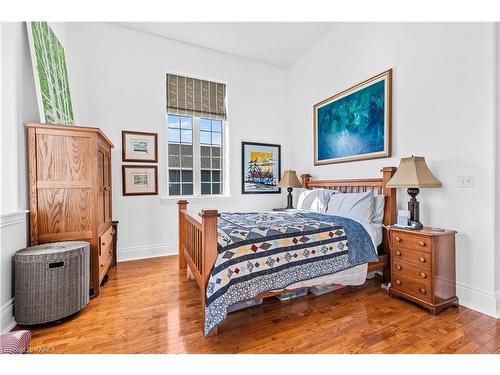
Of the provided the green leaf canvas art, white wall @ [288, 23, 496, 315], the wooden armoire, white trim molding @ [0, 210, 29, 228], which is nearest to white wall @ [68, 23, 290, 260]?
the green leaf canvas art

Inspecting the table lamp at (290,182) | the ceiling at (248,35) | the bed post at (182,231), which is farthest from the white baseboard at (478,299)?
the ceiling at (248,35)

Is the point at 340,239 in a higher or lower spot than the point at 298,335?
higher

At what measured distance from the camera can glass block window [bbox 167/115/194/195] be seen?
390 cm

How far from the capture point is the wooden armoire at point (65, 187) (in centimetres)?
211

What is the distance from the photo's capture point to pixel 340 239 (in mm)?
2320

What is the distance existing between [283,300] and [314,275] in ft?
1.30

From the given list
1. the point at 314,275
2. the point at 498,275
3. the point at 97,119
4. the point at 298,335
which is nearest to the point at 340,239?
the point at 314,275

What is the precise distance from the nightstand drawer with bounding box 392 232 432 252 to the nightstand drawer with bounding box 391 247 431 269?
0.12ft

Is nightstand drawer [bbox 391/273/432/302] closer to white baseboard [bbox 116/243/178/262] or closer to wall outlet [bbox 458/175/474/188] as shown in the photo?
wall outlet [bbox 458/175/474/188]

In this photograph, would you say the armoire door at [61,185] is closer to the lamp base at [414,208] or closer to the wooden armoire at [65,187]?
the wooden armoire at [65,187]

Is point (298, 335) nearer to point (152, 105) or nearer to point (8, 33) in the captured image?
point (8, 33)

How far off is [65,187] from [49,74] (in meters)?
1.22

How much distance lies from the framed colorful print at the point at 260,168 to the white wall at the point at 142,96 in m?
0.12

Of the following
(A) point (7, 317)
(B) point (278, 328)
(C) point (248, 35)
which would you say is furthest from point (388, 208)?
(A) point (7, 317)
